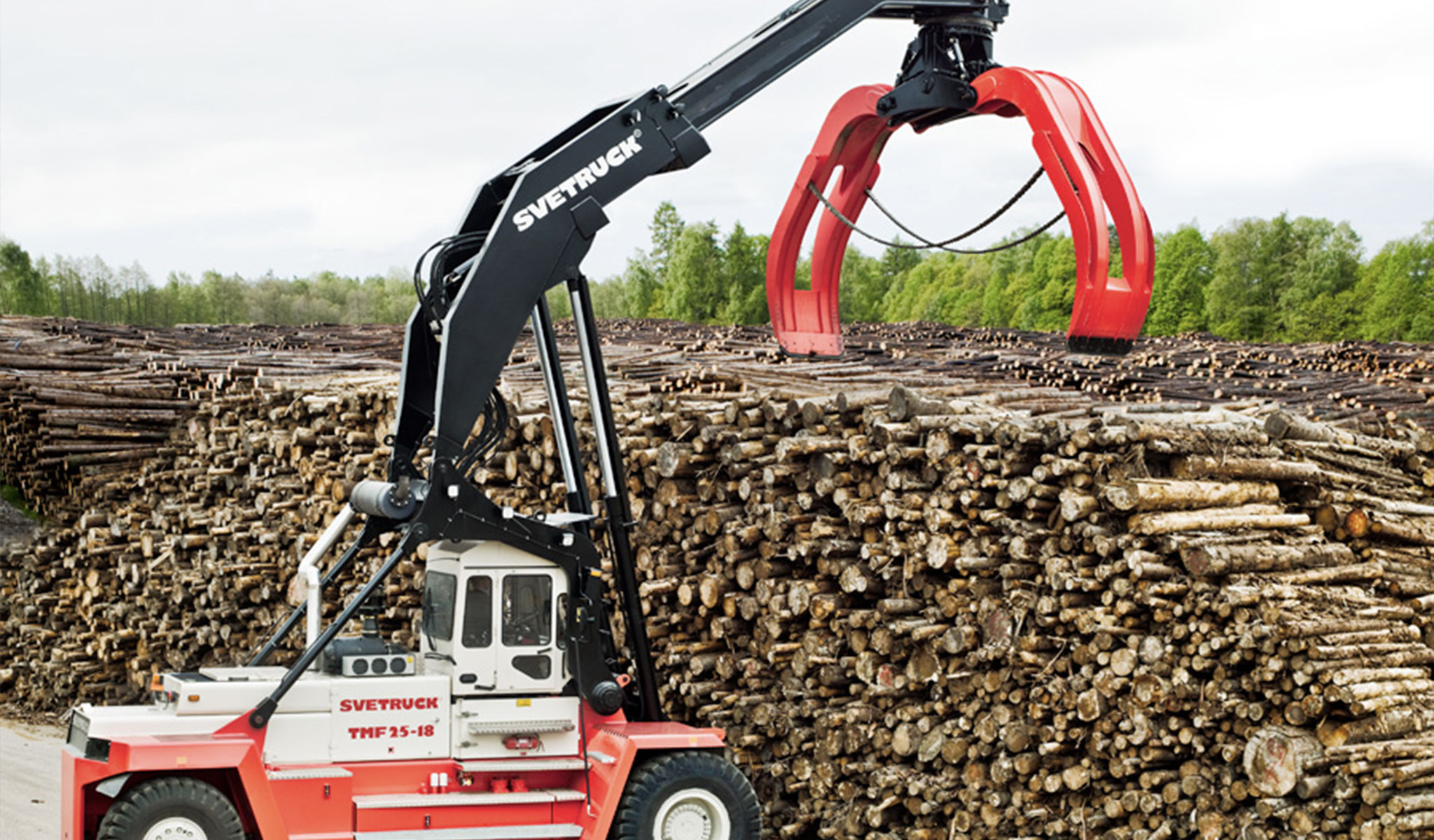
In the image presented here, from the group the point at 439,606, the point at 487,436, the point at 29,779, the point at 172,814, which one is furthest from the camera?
the point at 29,779

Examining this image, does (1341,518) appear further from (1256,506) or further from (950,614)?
(950,614)

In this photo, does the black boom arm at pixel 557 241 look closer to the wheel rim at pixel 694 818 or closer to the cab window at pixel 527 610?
the cab window at pixel 527 610

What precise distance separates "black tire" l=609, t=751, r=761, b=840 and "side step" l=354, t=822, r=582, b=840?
30cm

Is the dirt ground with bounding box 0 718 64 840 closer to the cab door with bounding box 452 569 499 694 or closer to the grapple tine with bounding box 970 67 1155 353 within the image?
the cab door with bounding box 452 569 499 694

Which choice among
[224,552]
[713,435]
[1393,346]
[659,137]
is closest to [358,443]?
[224,552]

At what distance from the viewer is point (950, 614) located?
9195 millimetres

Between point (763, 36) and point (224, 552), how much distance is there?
947 centimetres

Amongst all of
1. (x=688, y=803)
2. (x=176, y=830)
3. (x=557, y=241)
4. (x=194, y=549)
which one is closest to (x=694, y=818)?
(x=688, y=803)

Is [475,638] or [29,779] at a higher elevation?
[475,638]

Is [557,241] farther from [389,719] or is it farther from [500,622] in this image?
[389,719]

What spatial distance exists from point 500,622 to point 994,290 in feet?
192

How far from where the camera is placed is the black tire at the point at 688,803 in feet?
27.6

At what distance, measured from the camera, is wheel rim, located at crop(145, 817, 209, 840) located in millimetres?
7758

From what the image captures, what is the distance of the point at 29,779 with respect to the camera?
524 inches
